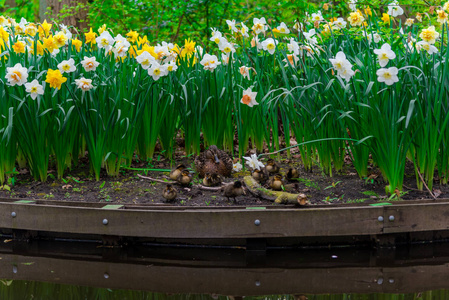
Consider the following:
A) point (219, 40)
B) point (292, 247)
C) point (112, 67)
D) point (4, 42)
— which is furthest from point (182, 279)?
point (4, 42)

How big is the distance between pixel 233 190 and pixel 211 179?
0.31 meters

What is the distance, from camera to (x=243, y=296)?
2.30 meters

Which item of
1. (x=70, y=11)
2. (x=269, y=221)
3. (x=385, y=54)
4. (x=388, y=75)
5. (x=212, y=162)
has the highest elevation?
(x=70, y=11)

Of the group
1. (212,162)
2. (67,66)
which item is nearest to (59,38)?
(67,66)

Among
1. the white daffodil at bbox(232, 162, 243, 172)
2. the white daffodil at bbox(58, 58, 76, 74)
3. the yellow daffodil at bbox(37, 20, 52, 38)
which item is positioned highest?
the yellow daffodil at bbox(37, 20, 52, 38)

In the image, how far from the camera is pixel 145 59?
357 cm

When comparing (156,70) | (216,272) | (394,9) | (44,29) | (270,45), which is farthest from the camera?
(394,9)

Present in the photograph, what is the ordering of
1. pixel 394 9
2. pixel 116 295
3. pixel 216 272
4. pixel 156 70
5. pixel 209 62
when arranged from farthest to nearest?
pixel 394 9, pixel 209 62, pixel 156 70, pixel 216 272, pixel 116 295

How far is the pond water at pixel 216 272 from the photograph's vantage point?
2.34 m

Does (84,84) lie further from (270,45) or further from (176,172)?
(270,45)

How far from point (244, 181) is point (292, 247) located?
0.61 metres

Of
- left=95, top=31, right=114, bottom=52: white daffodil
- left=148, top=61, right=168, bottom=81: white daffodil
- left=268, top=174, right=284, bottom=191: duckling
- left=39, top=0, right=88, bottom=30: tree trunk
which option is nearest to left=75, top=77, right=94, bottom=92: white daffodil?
left=148, top=61, right=168, bottom=81: white daffodil

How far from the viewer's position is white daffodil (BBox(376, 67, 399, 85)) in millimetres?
2869

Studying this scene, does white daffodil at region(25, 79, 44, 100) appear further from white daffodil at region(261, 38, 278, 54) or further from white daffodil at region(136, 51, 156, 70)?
white daffodil at region(261, 38, 278, 54)
